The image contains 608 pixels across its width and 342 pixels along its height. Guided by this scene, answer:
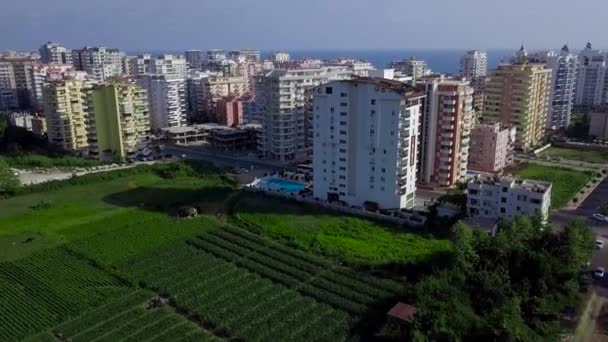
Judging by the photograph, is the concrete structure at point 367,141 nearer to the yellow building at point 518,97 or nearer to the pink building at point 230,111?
the yellow building at point 518,97

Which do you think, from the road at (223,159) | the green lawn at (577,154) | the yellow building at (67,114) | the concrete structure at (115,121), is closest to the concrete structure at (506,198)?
the road at (223,159)

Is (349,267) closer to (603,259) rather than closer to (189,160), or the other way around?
(603,259)

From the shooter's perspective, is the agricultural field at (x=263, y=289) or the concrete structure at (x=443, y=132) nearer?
the agricultural field at (x=263, y=289)

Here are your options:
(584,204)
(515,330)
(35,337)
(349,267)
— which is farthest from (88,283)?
(584,204)

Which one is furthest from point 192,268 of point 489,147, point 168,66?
point 168,66

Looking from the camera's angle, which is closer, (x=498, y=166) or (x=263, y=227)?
(x=263, y=227)

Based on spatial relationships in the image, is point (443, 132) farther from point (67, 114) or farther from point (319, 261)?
point (67, 114)
